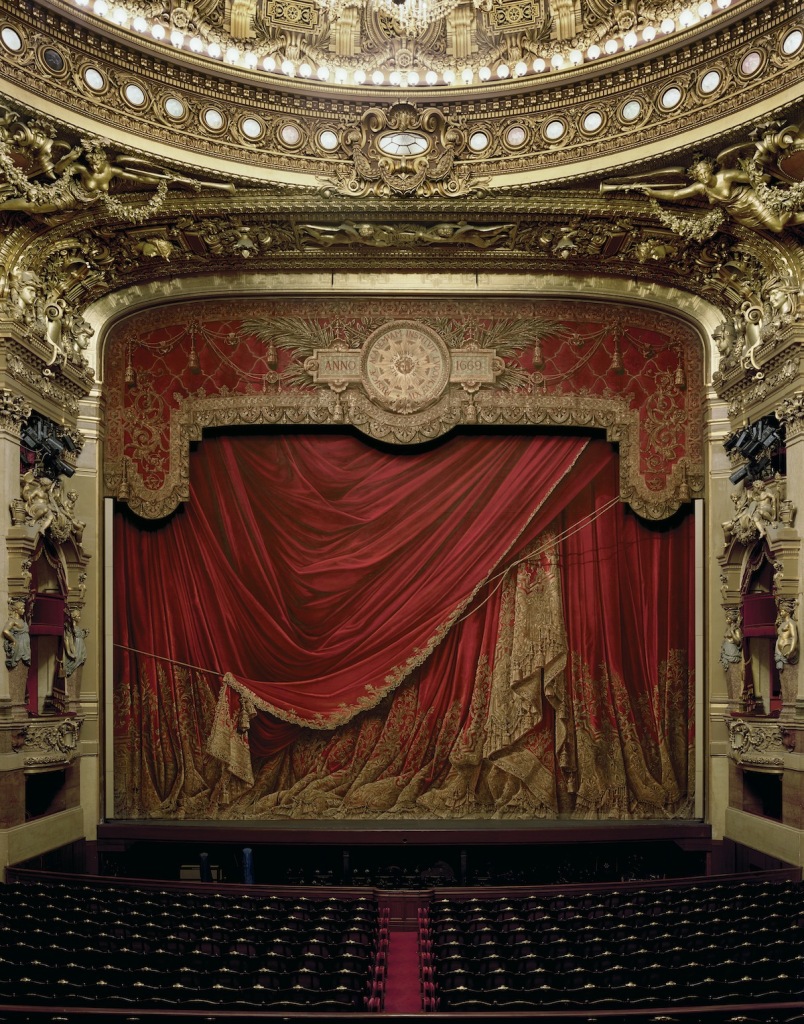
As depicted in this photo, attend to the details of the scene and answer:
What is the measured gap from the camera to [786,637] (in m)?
9.03

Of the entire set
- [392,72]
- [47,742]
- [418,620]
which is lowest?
[47,742]

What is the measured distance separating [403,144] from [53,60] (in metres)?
3.26

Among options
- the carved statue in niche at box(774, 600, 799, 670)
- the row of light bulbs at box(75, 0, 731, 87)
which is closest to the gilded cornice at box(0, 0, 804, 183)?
the row of light bulbs at box(75, 0, 731, 87)

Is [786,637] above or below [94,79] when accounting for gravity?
below

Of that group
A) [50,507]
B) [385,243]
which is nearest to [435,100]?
[385,243]

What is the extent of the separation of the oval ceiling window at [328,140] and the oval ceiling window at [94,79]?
209cm

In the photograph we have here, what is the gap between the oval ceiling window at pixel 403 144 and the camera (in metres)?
9.81

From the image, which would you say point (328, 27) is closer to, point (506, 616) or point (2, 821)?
point (506, 616)

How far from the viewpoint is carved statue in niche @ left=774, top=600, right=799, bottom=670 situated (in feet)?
29.4

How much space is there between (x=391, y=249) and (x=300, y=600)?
4.01 metres

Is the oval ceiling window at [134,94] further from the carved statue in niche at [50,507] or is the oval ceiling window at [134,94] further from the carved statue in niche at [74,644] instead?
the carved statue in niche at [74,644]

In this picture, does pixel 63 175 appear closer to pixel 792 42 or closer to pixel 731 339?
pixel 792 42

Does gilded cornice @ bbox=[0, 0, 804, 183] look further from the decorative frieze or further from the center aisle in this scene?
the center aisle

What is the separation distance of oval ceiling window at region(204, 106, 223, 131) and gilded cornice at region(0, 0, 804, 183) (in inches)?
1.4
